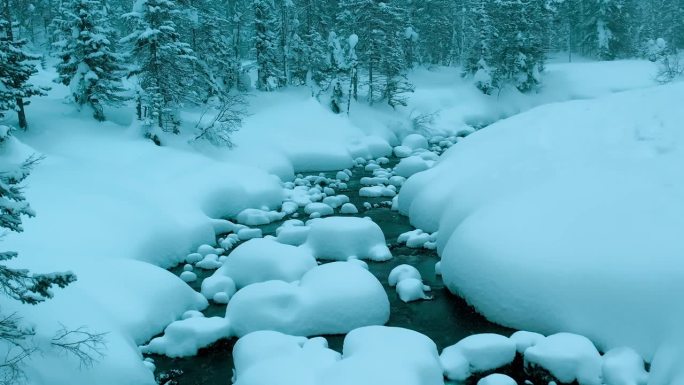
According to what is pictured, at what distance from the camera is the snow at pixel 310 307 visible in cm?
1010

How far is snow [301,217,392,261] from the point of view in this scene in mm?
14023

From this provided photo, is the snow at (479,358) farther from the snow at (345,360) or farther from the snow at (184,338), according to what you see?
the snow at (184,338)

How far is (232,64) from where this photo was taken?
36688mm

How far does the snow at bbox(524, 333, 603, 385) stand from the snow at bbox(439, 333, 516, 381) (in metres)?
Result: 0.34

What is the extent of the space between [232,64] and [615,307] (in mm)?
32109

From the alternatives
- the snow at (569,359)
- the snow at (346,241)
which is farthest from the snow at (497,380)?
the snow at (346,241)

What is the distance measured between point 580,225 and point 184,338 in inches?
315

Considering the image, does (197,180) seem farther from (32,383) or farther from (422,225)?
(32,383)

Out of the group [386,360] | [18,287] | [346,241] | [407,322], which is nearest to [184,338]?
[18,287]

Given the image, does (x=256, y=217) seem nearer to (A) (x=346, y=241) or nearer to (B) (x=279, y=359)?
(A) (x=346, y=241)

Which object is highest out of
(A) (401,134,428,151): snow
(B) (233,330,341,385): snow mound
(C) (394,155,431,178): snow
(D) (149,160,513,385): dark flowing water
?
(A) (401,134,428,151): snow

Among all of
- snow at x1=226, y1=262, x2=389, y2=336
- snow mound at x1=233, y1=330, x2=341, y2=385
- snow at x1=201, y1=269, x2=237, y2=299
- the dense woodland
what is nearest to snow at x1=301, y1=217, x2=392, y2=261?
snow at x1=201, y1=269, x2=237, y2=299

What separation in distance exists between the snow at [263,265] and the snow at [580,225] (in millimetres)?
3467

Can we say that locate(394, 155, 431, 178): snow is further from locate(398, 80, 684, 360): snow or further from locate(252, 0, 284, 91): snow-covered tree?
locate(252, 0, 284, 91): snow-covered tree
